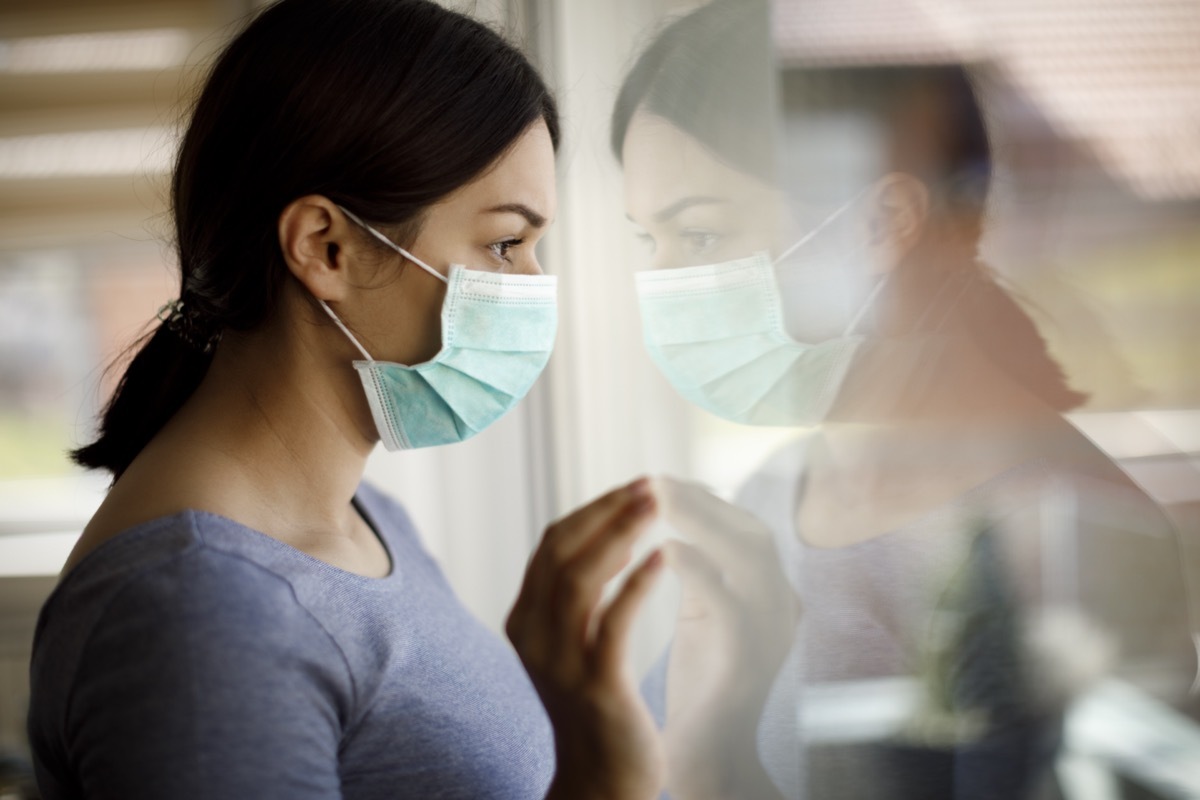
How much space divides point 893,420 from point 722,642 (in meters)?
0.36

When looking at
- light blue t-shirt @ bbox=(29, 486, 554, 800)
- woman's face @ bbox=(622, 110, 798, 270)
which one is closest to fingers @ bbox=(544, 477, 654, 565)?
light blue t-shirt @ bbox=(29, 486, 554, 800)

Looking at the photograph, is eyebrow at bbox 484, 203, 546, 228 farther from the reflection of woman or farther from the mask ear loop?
the mask ear loop

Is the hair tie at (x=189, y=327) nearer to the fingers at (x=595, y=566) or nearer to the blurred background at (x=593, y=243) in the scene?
the blurred background at (x=593, y=243)

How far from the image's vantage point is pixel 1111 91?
0.69m

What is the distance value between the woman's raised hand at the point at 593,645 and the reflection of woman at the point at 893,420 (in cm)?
25

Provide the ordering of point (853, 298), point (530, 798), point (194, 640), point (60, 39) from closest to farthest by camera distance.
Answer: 1. point (194, 640)
2. point (853, 298)
3. point (530, 798)
4. point (60, 39)

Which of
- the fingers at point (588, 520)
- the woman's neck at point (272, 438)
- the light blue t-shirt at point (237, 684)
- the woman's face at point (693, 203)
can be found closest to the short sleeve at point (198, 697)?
the light blue t-shirt at point (237, 684)

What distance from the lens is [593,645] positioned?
0.70 m

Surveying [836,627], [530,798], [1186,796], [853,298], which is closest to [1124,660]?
[1186,796]

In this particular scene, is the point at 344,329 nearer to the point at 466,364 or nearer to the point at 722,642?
the point at 466,364

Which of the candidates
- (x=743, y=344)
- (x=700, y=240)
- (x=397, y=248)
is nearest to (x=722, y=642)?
(x=743, y=344)

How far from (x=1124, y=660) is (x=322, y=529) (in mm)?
745

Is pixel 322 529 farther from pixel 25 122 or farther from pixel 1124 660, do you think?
pixel 25 122

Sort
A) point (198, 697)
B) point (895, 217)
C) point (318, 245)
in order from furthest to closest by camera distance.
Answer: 1. point (318, 245)
2. point (895, 217)
3. point (198, 697)
